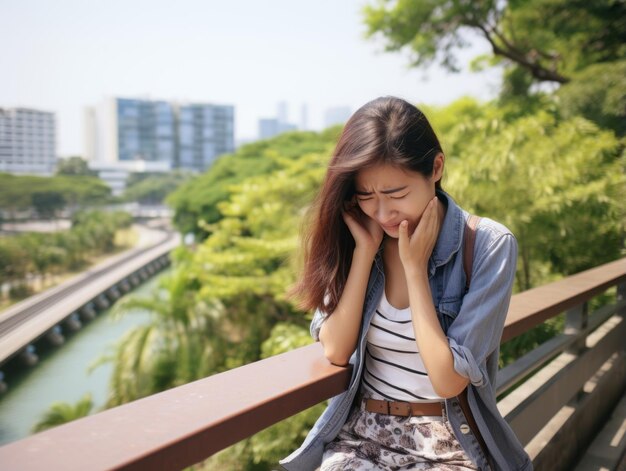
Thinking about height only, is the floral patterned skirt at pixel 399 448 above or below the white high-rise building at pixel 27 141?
below

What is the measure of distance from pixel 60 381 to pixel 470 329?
3245 cm

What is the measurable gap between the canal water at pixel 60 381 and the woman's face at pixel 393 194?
78.1 feet

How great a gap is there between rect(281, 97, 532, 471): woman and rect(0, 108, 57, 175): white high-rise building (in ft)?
149

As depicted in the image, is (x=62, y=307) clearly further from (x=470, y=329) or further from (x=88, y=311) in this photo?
(x=470, y=329)

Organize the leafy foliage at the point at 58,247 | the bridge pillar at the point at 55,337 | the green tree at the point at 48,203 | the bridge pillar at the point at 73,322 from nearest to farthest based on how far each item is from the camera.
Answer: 1. the bridge pillar at the point at 55,337
2. the leafy foliage at the point at 58,247
3. the bridge pillar at the point at 73,322
4. the green tree at the point at 48,203

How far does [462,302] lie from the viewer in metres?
1.18

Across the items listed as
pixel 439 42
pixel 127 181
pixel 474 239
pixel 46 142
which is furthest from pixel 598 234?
pixel 127 181

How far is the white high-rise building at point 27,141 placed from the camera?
44.5 metres

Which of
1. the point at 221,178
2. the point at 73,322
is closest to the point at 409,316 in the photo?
the point at 221,178

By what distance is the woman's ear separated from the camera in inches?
48.2

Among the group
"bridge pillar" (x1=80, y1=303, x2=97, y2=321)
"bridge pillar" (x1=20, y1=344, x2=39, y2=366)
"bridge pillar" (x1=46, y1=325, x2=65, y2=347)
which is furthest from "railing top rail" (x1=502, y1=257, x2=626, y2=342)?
"bridge pillar" (x1=80, y1=303, x2=97, y2=321)

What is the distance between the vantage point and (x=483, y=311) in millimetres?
1112

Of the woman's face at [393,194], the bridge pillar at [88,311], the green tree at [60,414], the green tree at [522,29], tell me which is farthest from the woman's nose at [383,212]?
the bridge pillar at [88,311]

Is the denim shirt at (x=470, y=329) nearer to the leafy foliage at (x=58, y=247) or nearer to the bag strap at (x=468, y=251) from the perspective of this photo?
the bag strap at (x=468, y=251)
